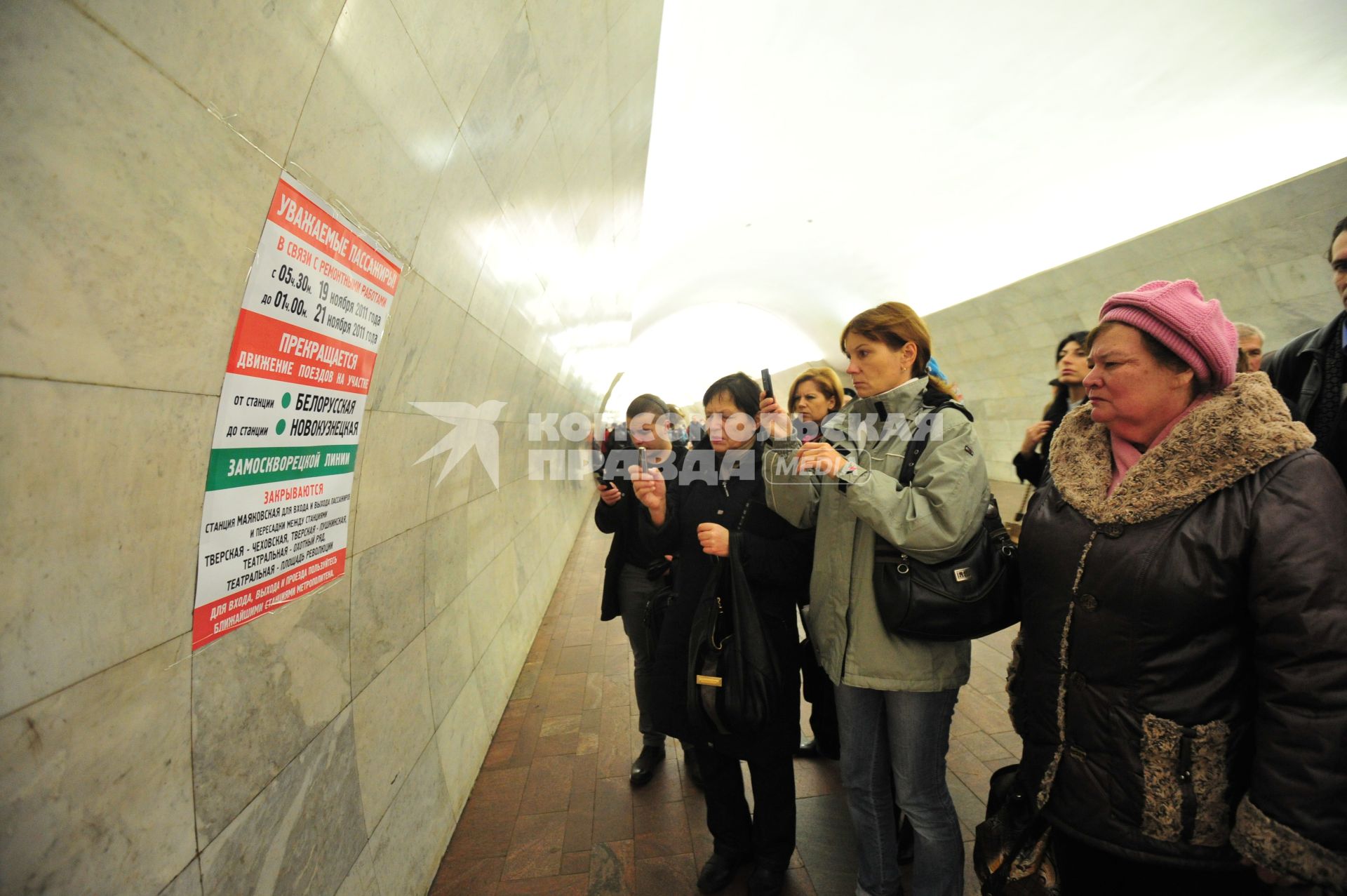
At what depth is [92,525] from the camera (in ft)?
2.87

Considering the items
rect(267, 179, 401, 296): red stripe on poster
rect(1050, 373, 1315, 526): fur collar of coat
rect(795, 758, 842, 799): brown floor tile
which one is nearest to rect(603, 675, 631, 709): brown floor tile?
rect(795, 758, 842, 799): brown floor tile

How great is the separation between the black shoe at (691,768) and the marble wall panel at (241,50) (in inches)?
120

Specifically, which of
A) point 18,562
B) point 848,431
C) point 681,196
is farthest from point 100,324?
point 681,196

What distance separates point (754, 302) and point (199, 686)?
862 inches

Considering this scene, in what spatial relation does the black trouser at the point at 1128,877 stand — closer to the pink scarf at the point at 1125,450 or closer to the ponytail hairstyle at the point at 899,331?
the pink scarf at the point at 1125,450

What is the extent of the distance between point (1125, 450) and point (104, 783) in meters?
2.37

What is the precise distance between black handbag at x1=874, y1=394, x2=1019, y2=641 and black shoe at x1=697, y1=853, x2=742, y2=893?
136cm

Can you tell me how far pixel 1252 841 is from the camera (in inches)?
42.6

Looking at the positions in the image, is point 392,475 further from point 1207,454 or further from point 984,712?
point 984,712

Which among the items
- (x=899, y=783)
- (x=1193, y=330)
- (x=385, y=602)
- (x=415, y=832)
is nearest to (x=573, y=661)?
(x=415, y=832)

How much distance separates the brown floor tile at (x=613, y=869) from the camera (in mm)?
2193

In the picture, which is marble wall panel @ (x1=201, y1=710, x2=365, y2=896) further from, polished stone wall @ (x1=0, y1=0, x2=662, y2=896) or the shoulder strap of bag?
the shoulder strap of bag

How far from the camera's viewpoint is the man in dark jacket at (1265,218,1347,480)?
4.83ft

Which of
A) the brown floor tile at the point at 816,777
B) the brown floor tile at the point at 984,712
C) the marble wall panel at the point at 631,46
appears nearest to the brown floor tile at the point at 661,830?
the brown floor tile at the point at 816,777
